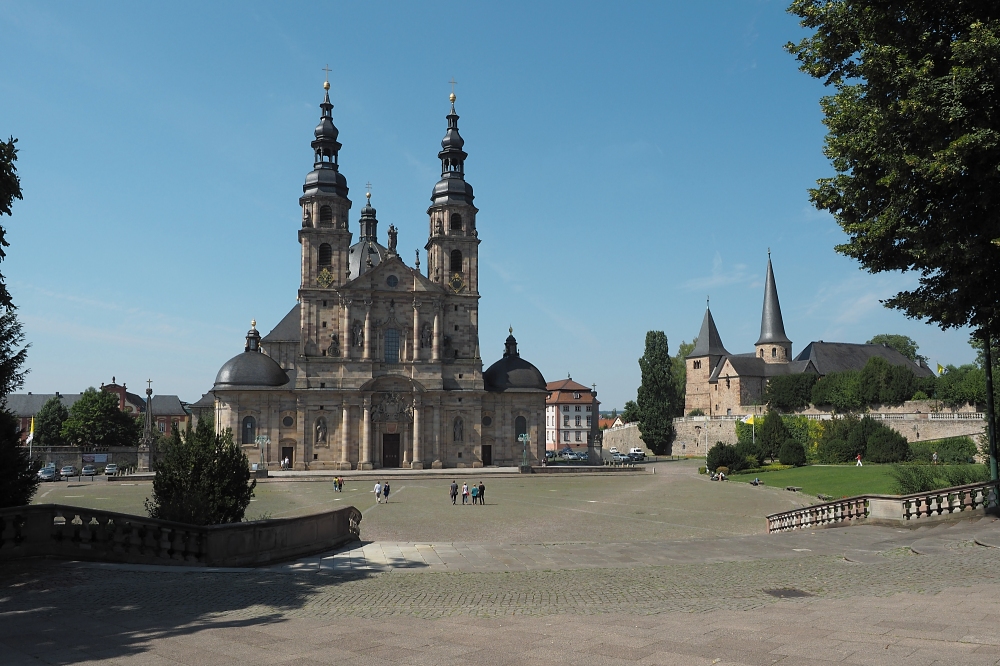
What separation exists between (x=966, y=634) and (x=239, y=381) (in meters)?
64.9

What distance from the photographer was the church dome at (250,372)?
6738cm

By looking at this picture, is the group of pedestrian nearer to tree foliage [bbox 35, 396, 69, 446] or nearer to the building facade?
tree foliage [bbox 35, 396, 69, 446]

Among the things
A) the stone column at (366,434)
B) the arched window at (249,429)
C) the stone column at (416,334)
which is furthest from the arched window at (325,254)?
the arched window at (249,429)

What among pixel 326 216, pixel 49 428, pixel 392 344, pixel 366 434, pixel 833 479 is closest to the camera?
pixel 833 479

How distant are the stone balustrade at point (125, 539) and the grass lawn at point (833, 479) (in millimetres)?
27964

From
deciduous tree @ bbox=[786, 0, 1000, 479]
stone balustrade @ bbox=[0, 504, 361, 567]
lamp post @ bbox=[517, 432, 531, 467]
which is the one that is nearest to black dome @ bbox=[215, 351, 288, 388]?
lamp post @ bbox=[517, 432, 531, 467]

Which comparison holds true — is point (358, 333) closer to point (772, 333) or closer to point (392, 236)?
point (392, 236)

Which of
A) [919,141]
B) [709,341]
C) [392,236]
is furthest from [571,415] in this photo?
[919,141]

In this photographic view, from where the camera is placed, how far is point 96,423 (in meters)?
91.4

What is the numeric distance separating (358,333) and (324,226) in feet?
35.9

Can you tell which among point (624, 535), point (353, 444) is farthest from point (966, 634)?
point (353, 444)

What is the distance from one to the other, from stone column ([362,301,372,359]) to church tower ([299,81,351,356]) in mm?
3154

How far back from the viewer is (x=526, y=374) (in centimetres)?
7375

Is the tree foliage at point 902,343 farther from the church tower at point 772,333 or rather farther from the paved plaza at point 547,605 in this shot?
the paved plaza at point 547,605
